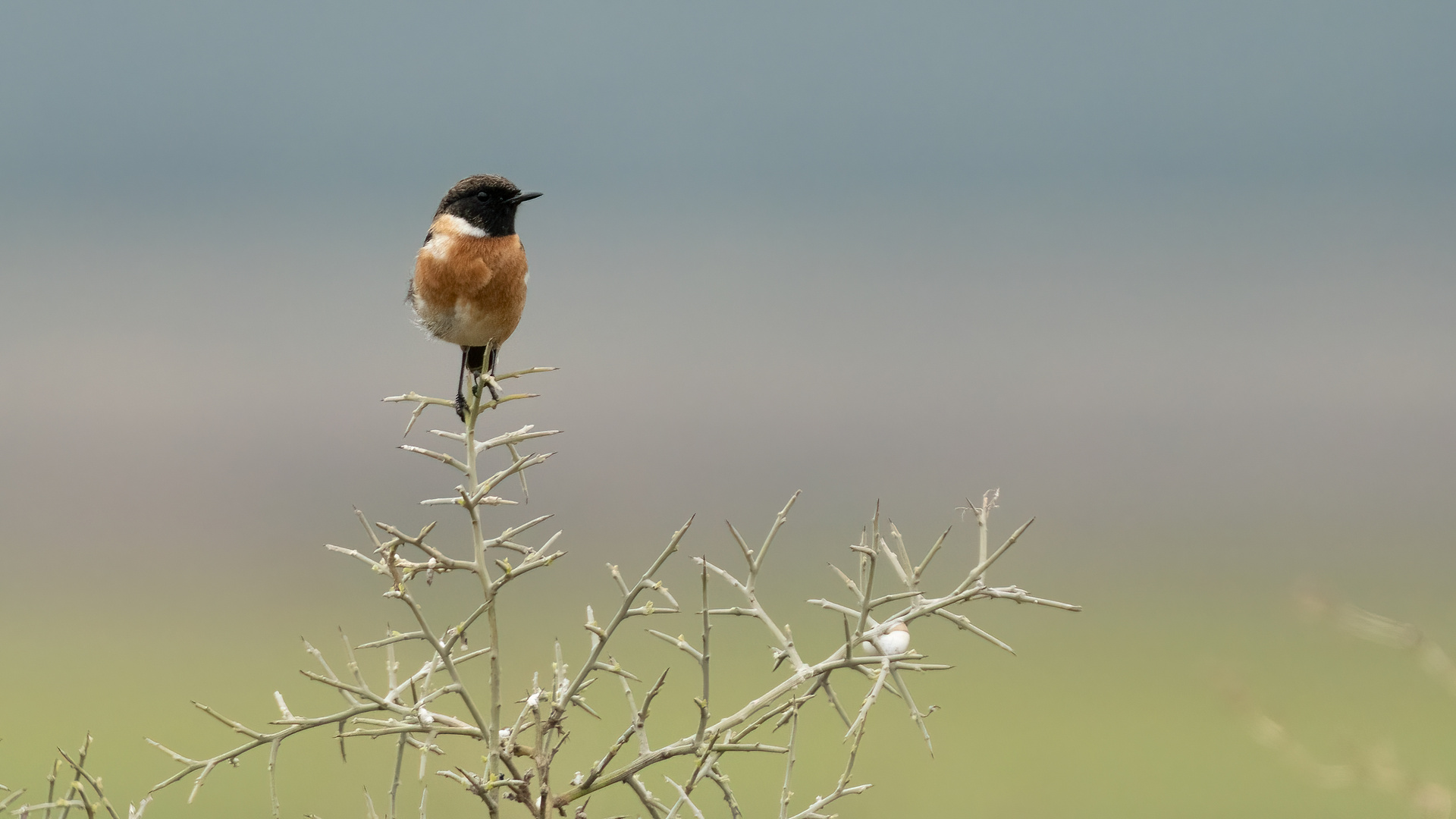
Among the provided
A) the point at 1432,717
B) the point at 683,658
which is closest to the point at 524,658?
the point at 683,658

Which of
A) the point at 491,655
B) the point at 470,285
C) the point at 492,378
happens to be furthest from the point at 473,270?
the point at 491,655

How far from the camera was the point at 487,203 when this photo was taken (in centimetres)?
248

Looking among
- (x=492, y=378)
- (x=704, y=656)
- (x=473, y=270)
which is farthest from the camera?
(x=473, y=270)

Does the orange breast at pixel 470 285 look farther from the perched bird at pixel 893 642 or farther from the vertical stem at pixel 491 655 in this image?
the perched bird at pixel 893 642

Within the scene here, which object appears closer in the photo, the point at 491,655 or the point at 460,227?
the point at 491,655

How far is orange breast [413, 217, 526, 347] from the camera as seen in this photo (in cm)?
239

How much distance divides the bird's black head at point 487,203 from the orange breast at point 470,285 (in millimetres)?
27

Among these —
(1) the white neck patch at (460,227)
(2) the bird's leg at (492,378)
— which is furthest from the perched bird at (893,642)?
(1) the white neck patch at (460,227)

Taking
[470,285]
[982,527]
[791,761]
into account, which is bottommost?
[791,761]

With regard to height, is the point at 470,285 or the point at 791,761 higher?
the point at 470,285

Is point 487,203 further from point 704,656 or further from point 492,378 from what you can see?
point 704,656

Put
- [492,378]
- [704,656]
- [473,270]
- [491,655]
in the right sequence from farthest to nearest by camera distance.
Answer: [473,270]
[492,378]
[491,655]
[704,656]

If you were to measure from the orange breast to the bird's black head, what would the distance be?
0.03 m

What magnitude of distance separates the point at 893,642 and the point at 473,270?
1343mm
